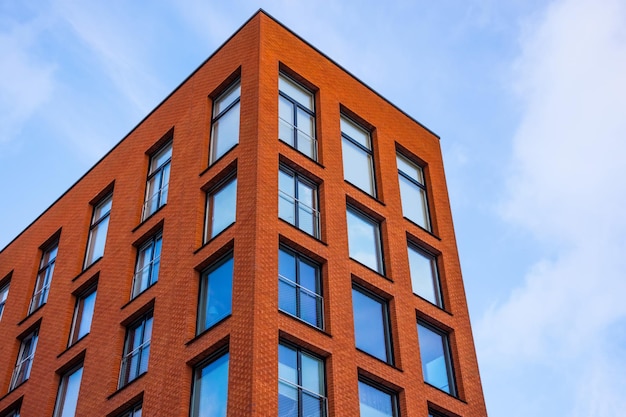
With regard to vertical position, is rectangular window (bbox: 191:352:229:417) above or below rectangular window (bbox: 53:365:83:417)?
below

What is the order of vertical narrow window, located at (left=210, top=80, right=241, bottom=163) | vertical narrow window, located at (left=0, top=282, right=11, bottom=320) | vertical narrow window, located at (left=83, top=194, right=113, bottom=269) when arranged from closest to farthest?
vertical narrow window, located at (left=210, top=80, right=241, bottom=163)
vertical narrow window, located at (left=83, top=194, right=113, bottom=269)
vertical narrow window, located at (left=0, top=282, right=11, bottom=320)

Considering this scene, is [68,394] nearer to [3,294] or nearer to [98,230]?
[98,230]

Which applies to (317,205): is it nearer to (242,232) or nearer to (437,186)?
(242,232)

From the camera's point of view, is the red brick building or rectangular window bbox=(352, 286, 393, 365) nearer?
the red brick building

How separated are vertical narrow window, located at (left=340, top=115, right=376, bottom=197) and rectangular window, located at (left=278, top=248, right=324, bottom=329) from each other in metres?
5.00

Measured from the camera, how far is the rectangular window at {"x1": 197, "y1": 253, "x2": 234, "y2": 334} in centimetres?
2314

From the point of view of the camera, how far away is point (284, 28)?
29.8 m

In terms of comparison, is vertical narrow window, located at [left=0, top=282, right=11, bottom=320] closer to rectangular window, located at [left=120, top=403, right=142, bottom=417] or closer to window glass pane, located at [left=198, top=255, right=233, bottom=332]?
rectangular window, located at [left=120, top=403, right=142, bottom=417]

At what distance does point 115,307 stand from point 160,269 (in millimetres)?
2617

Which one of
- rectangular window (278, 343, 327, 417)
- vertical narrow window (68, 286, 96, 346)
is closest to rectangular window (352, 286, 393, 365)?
rectangular window (278, 343, 327, 417)

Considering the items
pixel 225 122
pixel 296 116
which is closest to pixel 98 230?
pixel 225 122

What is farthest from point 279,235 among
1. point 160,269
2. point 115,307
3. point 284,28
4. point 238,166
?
point 284,28

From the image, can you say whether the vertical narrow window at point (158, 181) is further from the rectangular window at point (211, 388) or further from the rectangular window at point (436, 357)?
the rectangular window at point (436, 357)

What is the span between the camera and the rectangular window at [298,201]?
25.2 meters
